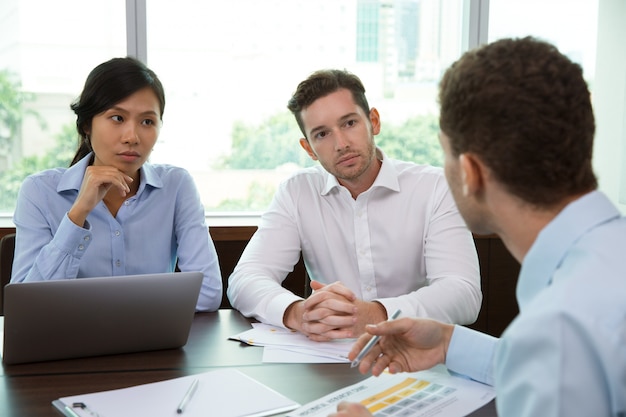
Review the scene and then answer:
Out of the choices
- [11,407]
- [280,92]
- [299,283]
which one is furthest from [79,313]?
[280,92]

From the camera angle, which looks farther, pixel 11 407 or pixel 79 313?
pixel 79 313

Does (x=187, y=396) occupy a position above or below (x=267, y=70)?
below

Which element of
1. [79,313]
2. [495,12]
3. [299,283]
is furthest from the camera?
[495,12]

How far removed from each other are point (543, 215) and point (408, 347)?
51cm

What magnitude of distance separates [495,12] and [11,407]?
10.5 ft

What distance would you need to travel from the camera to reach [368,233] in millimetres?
2268

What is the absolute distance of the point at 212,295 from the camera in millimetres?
2035

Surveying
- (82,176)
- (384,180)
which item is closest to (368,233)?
(384,180)

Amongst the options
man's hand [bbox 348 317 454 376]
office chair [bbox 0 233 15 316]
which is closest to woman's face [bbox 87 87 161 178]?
office chair [bbox 0 233 15 316]

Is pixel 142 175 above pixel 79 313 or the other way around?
above

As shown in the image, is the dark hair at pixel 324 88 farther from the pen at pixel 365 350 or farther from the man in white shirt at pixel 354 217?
the pen at pixel 365 350

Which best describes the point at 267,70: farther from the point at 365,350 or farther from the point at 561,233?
the point at 561,233

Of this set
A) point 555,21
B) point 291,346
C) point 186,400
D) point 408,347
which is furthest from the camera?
point 555,21

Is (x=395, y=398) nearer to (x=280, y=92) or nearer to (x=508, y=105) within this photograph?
(x=508, y=105)
